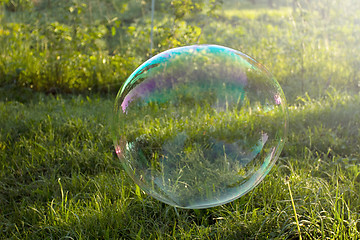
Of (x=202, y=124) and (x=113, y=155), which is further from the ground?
(x=202, y=124)

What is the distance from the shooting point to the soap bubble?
1737 mm

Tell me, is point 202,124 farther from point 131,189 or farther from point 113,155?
point 113,155

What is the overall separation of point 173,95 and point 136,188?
0.67m

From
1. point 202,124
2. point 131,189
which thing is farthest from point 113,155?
point 202,124

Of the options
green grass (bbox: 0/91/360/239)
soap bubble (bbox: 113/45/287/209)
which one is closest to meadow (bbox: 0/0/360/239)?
green grass (bbox: 0/91/360/239)

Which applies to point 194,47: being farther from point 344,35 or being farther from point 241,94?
point 344,35

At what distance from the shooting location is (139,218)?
1987 millimetres

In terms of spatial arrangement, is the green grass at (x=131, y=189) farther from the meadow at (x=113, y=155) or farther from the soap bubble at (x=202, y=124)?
the soap bubble at (x=202, y=124)

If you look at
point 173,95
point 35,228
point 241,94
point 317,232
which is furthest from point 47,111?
point 317,232

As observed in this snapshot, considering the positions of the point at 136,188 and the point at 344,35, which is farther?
the point at 344,35

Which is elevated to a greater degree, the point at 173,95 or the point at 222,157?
the point at 173,95

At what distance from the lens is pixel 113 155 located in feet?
8.82

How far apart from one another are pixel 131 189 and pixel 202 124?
0.73 m

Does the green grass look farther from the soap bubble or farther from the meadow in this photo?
the soap bubble
